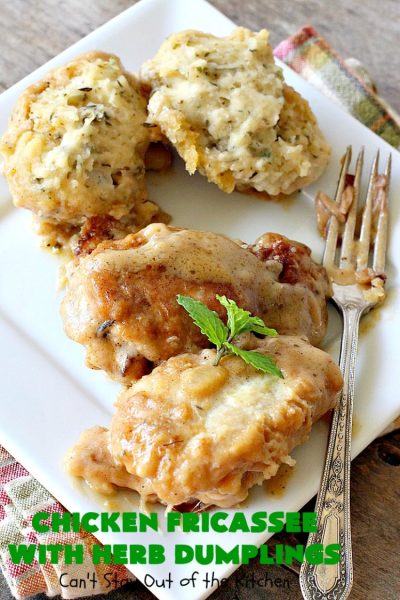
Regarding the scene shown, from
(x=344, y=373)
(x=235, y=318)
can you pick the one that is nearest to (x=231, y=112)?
(x=235, y=318)

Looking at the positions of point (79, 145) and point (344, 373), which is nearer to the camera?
point (344, 373)

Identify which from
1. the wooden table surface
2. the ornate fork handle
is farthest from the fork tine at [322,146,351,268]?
the wooden table surface

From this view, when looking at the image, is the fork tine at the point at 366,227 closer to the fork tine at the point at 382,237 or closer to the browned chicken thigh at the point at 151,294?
the fork tine at the point at 382,237

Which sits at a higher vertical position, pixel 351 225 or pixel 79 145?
pixel 79 145

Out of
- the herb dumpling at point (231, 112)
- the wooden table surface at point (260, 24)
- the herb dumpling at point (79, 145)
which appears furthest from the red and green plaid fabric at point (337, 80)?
the herb dumpling at point (79, 145)

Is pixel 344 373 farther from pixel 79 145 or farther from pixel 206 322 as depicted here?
pixel 79 145

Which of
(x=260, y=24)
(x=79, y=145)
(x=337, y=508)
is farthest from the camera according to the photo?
(x=260, y=24)

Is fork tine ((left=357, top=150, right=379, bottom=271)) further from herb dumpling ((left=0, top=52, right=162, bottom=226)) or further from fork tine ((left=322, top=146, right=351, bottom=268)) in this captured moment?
herb dumpling ((left=0, top=52, right=162, bottom=226))

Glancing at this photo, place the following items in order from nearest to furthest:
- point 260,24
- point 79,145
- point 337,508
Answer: point 337,508 → point 79,145 → point 260,24
